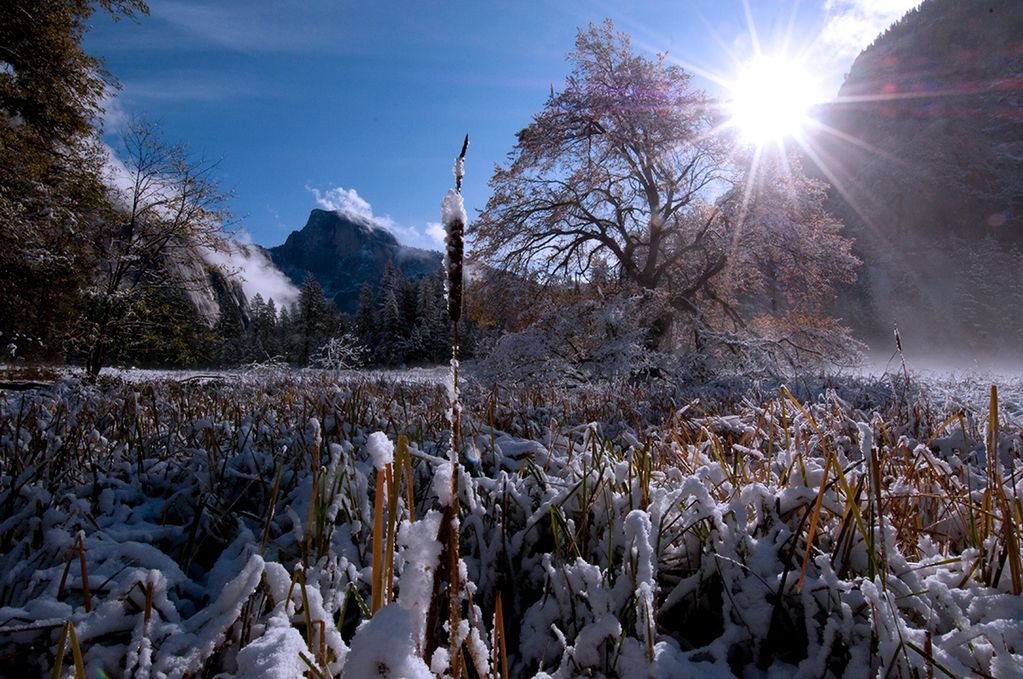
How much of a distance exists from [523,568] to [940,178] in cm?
7605

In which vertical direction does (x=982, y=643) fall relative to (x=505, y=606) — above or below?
above

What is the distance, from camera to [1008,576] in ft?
3.44

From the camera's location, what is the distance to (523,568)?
58.4 inches

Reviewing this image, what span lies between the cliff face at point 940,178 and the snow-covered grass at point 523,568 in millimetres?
62991

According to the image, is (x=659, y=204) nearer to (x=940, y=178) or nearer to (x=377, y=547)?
(x=377, y=547)

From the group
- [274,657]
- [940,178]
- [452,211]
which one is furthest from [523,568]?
[940,178]

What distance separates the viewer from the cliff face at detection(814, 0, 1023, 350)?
5222 centimetres

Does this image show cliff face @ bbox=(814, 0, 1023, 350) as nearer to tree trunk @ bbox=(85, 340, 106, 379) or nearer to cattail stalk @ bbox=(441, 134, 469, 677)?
cattail stalk @ bbox=(441, 134, 469, 677)

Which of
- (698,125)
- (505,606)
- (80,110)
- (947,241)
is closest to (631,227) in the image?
(698,125)

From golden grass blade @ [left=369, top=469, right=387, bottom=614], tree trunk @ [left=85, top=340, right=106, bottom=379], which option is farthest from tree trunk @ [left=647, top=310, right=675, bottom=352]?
tree trunk @ [left=85, top=340, right=106, bottom=379]

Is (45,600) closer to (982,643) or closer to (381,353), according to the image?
(982,643)

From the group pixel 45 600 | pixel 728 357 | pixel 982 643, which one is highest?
pixel 728 357

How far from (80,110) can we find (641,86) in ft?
45.4

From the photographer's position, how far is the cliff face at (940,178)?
52.2 meters
